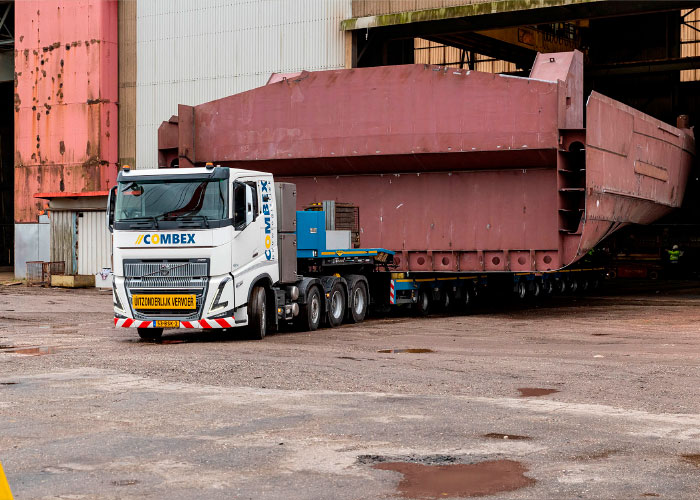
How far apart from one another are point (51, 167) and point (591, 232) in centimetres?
2273

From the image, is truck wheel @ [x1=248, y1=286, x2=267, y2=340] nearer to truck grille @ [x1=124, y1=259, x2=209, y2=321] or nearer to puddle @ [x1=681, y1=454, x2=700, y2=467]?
truck grille @ [x1=124, y1=259, x2=209, y2=321]

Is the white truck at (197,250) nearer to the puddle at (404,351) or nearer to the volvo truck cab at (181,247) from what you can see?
the volvo truck cab at (181,247)

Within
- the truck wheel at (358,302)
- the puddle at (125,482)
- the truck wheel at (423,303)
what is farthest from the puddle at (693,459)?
the truck wheel at (423,303)

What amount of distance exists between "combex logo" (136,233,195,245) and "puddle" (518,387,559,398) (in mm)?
6538

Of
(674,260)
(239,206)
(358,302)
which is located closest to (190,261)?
(239,206)

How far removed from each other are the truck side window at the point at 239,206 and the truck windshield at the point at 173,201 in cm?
16

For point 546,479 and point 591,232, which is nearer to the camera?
point 546,479

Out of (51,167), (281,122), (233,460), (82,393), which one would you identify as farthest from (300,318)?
(51,167)

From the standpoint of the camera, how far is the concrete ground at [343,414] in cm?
666

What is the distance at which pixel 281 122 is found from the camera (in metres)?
21.9

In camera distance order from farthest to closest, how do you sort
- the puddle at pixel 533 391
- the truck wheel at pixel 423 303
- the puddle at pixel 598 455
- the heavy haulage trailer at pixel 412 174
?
the truck wheel at pixel 423 303 → the heavy haulage trailer at pixel 412 174 → the puddle at pixel 533 391 → the puddle at pixel 598 455

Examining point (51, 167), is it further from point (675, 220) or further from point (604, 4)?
point (675, 220)

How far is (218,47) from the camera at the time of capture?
109 ft

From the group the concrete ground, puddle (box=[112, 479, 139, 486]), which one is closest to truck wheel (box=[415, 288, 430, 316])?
the concrete ground
